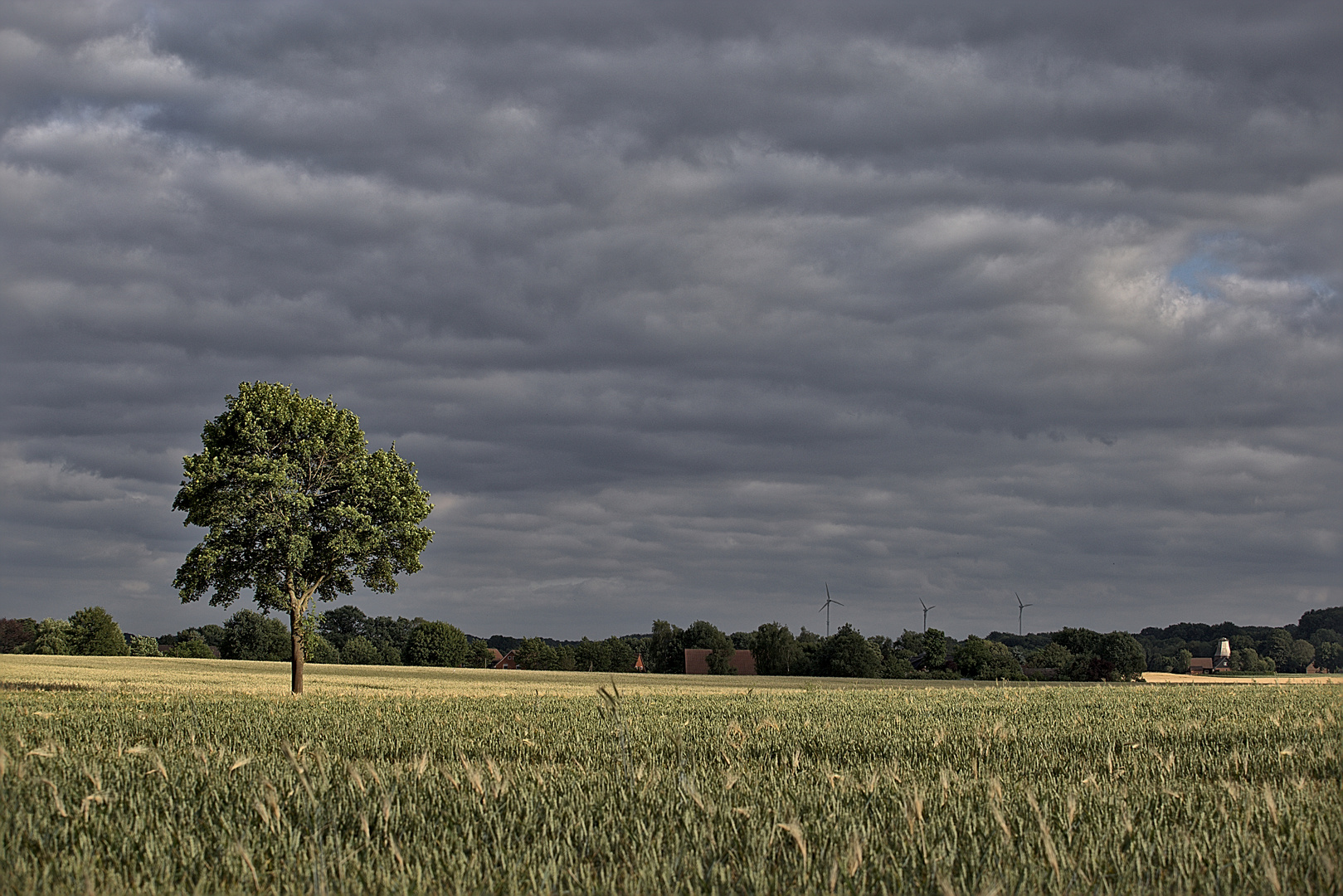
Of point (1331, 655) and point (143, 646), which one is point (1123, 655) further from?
point (143, 646)

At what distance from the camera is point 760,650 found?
14088cm

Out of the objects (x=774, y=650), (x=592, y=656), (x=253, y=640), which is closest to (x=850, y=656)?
(x=774, y=650)

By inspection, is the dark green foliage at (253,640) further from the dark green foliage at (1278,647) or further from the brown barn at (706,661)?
the dark green foliage at (1278,647)

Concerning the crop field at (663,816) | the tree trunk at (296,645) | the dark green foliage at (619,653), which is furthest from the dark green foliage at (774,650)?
the crop field at (663,816)

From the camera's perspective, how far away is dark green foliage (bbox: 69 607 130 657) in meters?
125

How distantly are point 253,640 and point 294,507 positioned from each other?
393ft

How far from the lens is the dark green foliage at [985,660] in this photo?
130500 millimetres

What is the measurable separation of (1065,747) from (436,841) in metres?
9.48

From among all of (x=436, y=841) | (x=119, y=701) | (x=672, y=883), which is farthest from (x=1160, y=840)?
(x=119, y=701)

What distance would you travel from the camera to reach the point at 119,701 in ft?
67.8

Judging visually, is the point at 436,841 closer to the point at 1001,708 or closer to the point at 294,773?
the point at 294,773

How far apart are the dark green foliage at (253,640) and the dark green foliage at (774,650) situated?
2694 inches

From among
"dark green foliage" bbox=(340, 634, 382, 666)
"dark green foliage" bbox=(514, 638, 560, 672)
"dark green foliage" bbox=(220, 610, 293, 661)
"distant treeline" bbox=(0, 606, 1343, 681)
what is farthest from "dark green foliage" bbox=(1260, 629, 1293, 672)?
"dark green foliage" bbox=(220, 610, 293, 661)

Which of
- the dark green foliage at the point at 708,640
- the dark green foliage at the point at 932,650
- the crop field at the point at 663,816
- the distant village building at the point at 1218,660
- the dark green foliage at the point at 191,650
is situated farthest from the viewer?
the distant village building at the point at 1218,660
